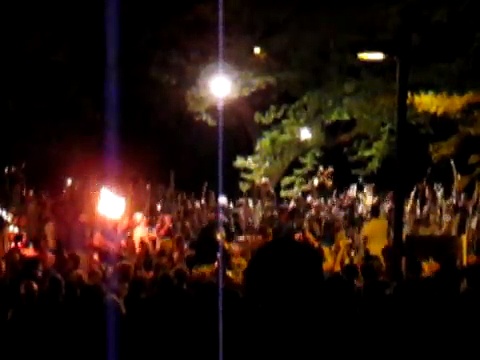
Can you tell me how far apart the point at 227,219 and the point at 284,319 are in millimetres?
6814

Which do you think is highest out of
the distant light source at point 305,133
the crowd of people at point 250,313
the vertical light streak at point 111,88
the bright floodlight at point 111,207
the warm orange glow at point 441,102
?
the vertical light streak at point 111,88

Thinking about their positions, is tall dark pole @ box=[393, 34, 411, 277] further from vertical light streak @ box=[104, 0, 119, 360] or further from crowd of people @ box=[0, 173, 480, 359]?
vertical light streak @ box=[104, 0, 119, 360]

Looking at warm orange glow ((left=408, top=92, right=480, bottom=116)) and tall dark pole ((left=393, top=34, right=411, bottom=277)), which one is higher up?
warm orange glow ((left=408, top=92, right=480, bottom=116))

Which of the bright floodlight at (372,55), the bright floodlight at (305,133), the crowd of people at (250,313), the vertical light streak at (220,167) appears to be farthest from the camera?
the bright floodlight at (305,133)

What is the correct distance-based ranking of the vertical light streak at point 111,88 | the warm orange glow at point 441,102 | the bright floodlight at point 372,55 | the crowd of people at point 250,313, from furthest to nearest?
the vertical light streak at point 111,88 → the warm orange glow at point 441,102 → the bright floodlight at point 372,55 → the crowd of people at point 250,313

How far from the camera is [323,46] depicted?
17.3 m

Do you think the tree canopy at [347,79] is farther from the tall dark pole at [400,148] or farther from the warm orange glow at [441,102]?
the tall dark pole at [400,148]

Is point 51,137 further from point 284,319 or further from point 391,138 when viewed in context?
point 284,319

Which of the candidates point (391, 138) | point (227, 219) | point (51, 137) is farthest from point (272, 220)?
point (51, 137)

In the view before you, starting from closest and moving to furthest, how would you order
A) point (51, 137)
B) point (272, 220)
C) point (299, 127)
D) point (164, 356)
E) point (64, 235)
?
1. point (164, 356)
2. point (64, 235)
3. point (272, 220)
4. point (299, 127)
5. point (51, 137)

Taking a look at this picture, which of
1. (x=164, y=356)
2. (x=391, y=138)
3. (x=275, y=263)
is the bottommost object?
(x=164, y=356)

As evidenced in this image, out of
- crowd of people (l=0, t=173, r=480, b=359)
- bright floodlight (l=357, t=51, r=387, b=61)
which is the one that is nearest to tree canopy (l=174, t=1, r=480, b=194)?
bright floodlight (l=357, t=51, r=387, b=61)

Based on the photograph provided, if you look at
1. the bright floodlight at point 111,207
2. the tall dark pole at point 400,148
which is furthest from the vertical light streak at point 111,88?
the tall dark pole at point 400,148

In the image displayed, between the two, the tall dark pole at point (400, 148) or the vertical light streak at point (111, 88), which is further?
the vertical light streak at point (111, 88)
